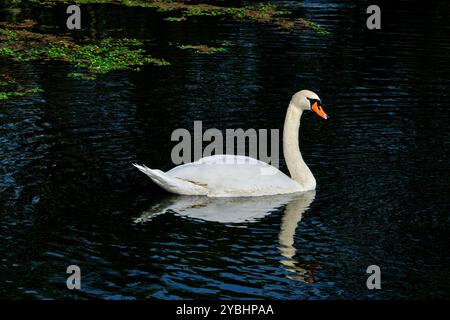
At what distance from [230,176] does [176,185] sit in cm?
90

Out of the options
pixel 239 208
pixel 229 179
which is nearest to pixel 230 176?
pixel 229 179

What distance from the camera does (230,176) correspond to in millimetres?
14430

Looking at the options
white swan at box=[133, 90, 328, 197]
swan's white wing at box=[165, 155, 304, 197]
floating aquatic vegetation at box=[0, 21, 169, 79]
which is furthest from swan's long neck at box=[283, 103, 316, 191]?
floating aquatic vegetation at box=[0, 21, 169, 79]

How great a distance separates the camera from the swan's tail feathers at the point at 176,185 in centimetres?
1404

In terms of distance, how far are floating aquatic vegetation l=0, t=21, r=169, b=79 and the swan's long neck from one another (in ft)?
26.4

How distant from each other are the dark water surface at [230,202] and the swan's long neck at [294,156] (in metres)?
0.38

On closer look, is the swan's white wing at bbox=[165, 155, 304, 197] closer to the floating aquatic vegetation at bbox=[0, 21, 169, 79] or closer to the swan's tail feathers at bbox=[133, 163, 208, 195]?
the swan's tail feathers at bbox=[133, 163, 208, 195]

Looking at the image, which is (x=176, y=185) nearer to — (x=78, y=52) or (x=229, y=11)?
(x=78, y=52)

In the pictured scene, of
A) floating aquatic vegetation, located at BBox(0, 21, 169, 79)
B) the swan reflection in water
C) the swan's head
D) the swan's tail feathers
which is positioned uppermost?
floating aquatic vegetation, located at BBox(0, 21, 169, 79)

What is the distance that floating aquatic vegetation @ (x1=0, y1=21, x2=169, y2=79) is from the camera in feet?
75.2

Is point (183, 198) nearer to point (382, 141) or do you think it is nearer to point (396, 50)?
point (382, 141)

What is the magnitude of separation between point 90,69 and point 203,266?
40.1ft
